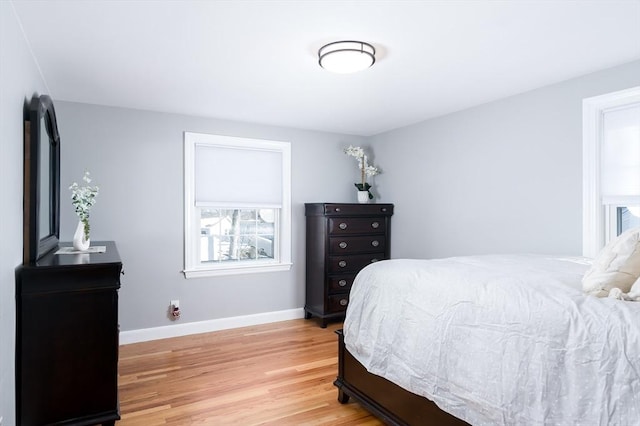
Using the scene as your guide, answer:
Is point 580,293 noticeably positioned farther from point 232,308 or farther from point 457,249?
point 232,308

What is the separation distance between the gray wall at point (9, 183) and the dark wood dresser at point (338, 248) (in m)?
2.74

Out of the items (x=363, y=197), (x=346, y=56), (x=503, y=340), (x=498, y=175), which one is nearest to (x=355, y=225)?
(x=363, y=197)

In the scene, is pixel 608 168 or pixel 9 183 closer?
pixel 9 183

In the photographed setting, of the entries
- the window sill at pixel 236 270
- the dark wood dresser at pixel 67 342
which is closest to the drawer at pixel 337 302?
the window sill at pixel 236 270

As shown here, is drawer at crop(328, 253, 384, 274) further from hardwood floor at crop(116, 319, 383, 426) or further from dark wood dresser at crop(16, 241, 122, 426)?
dark wood dresser at crop(16, 241, 122, 426)

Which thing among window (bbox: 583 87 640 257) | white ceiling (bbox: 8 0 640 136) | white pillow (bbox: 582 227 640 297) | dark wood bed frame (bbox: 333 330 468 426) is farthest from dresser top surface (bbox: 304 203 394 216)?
white pillow (bbox: 582 227 640 297)

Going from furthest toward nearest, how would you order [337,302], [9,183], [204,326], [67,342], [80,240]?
[337,302], [204,326], [80,240], [67,342], [9,183]

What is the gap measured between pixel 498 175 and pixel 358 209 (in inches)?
60.3

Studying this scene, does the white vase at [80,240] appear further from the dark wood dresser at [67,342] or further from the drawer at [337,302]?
the drawer at [337,302]

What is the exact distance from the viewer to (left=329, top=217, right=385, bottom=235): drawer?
4.27m

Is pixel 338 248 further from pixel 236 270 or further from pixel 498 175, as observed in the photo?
pixel 498 175

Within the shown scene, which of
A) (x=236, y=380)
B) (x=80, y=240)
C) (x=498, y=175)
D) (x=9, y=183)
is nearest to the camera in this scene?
(x=9, y=183)

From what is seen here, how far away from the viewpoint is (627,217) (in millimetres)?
2705

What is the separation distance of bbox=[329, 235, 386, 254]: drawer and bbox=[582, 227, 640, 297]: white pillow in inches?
113
